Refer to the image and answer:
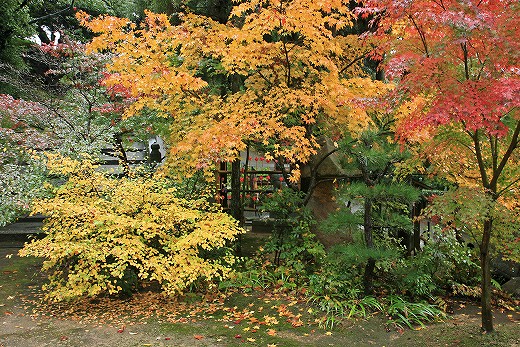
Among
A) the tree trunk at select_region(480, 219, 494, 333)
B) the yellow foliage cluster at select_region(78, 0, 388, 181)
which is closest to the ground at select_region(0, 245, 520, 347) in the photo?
the tree trunk at select_region(480, 219, 494, 333)

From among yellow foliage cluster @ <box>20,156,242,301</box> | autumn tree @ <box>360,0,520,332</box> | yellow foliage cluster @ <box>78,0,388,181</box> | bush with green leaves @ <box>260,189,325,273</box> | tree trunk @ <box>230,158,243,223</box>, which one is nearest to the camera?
autumn tree @ <box>360,0,520,332</box>

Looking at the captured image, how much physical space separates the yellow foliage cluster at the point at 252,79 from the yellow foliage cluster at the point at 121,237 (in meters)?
0.86

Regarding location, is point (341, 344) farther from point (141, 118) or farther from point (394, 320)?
point (141, 118)

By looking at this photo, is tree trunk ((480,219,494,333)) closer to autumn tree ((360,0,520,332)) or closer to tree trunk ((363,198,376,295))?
autumn tree ((360,0,520,332))

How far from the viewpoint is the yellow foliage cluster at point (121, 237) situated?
16.7 feet

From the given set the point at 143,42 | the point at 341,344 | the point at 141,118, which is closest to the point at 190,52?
the point at 143,42

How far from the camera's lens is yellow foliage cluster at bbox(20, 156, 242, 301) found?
510cm

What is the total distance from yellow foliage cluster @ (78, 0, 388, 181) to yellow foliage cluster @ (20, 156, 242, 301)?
34.0 inches

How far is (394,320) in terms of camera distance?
506cm

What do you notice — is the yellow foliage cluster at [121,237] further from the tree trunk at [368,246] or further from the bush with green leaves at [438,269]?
the bush with green leaves at [438,269]

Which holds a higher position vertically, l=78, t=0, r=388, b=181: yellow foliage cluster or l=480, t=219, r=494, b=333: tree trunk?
l=78, t=0, r=388, b=181: yellow foliage cluster

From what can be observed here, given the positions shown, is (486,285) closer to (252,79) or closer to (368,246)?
(368,246)

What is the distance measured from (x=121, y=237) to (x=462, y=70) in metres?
4.58

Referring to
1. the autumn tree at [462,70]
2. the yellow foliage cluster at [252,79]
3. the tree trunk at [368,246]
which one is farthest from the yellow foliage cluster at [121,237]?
the autumn tree at [462,70]
